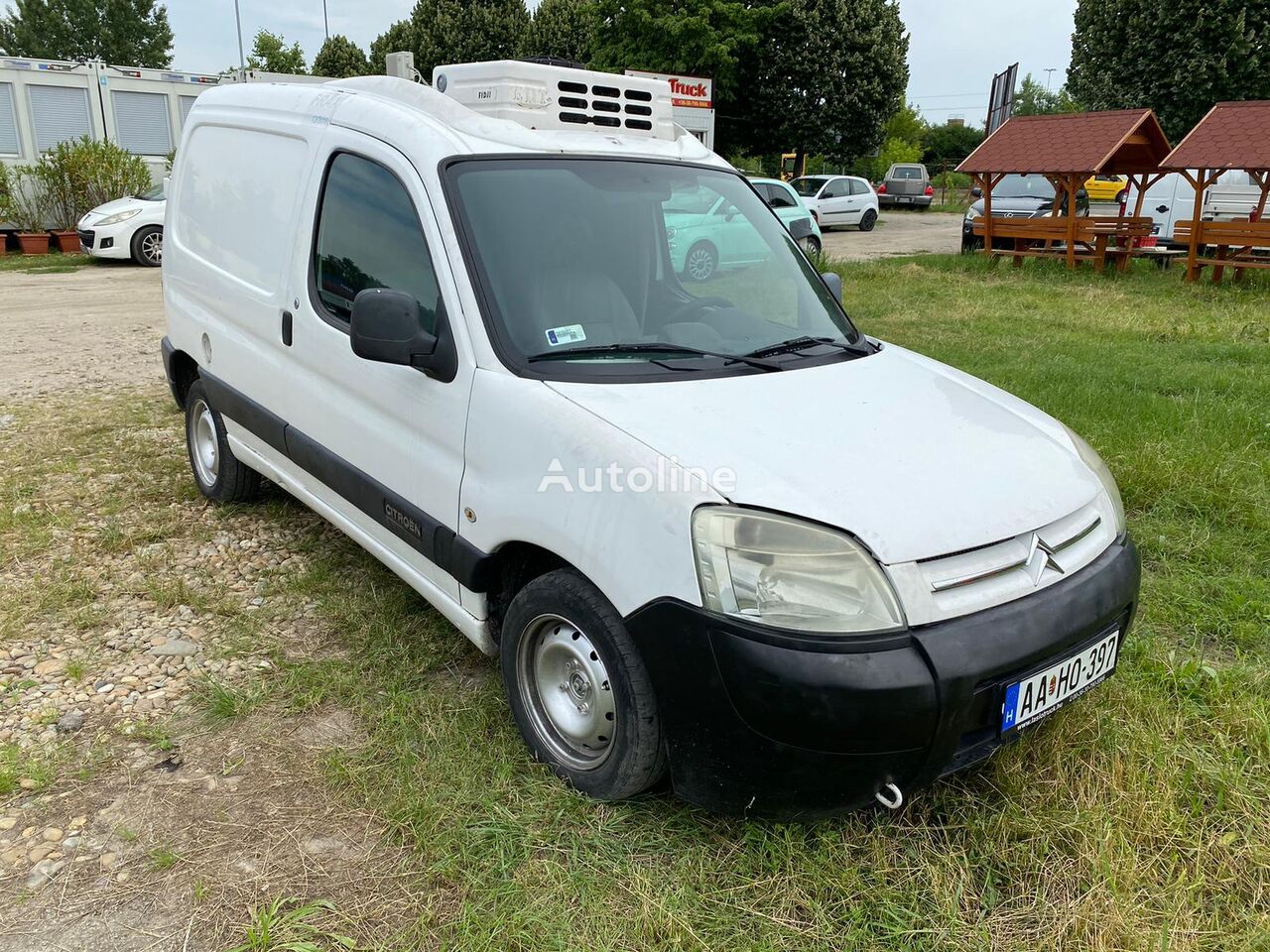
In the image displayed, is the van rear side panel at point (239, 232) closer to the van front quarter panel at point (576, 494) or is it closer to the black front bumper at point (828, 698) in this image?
the van front quarter panel at point (576, 494)

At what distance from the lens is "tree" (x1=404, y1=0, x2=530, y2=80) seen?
3431 cm

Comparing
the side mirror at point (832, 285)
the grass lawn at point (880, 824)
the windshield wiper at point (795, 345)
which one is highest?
the side mirror at point (832, 285)

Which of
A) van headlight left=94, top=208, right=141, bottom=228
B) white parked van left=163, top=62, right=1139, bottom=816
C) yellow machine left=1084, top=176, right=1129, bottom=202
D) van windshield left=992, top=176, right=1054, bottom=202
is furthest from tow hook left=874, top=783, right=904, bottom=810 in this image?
yellow machine left=1084, top=176, right=1129, bottom=202

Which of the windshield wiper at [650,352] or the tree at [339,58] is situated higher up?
the tree at [339,58]

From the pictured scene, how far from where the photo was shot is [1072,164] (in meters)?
14.2

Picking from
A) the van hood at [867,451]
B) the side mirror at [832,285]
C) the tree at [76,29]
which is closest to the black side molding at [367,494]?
the van hood at [867,451]

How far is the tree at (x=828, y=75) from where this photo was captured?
29594 millimetres

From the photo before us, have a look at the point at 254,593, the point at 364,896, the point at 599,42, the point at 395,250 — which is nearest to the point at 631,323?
the point at 395,250

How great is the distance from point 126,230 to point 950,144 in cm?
4858

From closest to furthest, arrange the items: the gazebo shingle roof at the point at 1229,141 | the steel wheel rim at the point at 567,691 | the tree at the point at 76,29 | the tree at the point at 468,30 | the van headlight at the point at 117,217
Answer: the steel wheel rim at the point at 567,691 → the gazebo shingle roof at the point at 1229,141 → the van headlight at the point at 117,217 → the tree at the point at 468,30 → the tree at the point at 76,29

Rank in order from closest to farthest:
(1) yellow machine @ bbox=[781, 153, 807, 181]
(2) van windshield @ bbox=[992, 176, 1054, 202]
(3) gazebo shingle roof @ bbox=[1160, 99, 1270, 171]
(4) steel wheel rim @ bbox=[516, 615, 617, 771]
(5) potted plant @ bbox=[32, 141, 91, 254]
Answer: (4) steel wheel rim @ bbox=[516, 615, 617, 771] → (3) gazebo shingle roof @ bbox=[1160, 99, 1270, 171] → (5) potted plant @ bbox=[32, 141, 91, 254] → (2) van windshield @ bbox=[992, 176, 1054, 202] → (1) yellow machine @ bbox=[781, 153, 807, 181]

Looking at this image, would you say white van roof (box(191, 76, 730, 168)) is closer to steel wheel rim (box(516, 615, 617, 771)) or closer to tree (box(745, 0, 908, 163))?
steel wheel rim (box(516, 615, 617, 771))

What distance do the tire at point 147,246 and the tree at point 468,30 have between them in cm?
2072

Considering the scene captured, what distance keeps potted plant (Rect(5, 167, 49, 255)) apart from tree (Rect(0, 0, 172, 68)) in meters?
50.9
